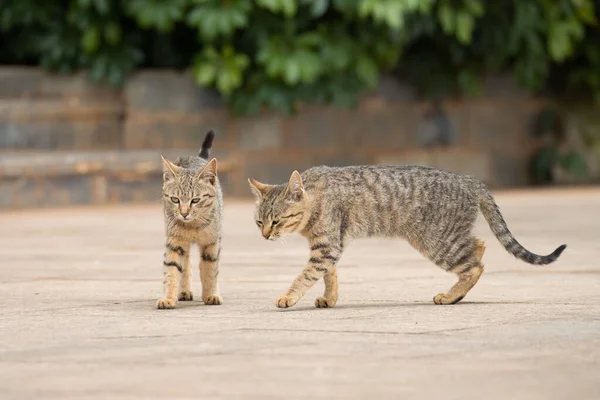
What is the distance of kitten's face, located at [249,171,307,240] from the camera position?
6.20m

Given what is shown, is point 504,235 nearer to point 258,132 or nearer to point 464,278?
point 464,278

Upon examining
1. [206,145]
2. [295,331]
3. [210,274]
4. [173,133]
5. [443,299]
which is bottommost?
[295,331]

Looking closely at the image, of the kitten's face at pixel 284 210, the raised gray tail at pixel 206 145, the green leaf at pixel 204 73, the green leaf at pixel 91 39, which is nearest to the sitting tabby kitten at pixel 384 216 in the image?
the kitten's face at pixel 284 210

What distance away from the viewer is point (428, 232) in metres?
6.33

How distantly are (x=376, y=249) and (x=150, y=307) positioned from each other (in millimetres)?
3326

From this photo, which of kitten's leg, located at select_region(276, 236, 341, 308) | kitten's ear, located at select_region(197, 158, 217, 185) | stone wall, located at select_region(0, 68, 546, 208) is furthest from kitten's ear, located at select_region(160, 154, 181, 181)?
stone wall, located at select_region(0, 68, 546, 208)

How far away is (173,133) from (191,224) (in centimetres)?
757

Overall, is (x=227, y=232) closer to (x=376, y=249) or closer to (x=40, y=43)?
(x=376, y=249)

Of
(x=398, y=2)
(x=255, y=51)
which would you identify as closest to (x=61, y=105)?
(x=255, y=51)

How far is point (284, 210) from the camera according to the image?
619cm

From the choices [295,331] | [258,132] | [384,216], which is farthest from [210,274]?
[258,132]

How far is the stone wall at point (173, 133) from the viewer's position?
13422 mm

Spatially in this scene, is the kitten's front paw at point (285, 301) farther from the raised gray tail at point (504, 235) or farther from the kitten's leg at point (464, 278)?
the raised gray tail at point (504, 235)

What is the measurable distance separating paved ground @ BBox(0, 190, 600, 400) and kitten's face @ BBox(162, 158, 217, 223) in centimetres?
47
